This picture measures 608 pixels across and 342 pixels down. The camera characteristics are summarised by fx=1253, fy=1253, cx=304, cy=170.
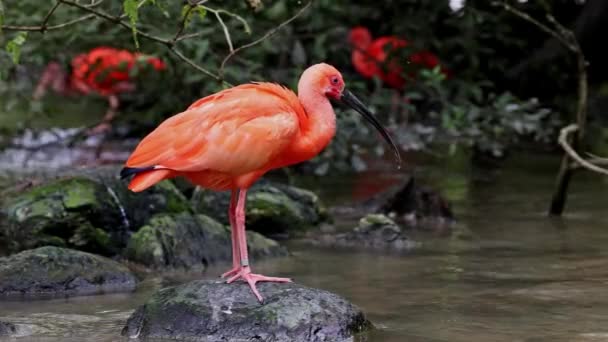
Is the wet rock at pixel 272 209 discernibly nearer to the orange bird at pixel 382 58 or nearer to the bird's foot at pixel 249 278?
the orange bird at pixel 382 58

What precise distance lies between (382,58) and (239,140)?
7133mm

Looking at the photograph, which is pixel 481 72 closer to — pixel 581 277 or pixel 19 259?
pixel 581 277

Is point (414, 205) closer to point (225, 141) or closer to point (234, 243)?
point (234, 243)

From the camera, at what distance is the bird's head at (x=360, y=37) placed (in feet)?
44.9

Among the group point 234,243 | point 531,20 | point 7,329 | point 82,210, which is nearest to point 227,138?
point 234,243

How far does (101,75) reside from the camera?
12.6 metres

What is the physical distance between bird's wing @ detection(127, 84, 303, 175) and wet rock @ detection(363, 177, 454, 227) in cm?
387

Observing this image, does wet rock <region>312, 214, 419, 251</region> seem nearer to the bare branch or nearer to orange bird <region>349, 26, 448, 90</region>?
the bare branch

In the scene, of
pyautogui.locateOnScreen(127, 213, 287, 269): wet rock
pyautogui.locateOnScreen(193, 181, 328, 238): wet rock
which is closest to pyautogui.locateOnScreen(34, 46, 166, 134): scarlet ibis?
pyautogui.locateOnScreen(193, 181, 328, 238): wet rock

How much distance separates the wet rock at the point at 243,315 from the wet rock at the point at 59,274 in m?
1.31

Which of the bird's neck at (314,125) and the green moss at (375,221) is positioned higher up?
the bird's neck at (314,125)

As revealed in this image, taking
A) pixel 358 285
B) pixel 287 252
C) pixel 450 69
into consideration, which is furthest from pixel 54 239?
pixel 450 69

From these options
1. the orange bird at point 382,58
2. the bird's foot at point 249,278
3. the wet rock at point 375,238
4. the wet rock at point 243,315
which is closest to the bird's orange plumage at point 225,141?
the bird's foot at point 249,278

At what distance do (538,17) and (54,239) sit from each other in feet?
26.8
